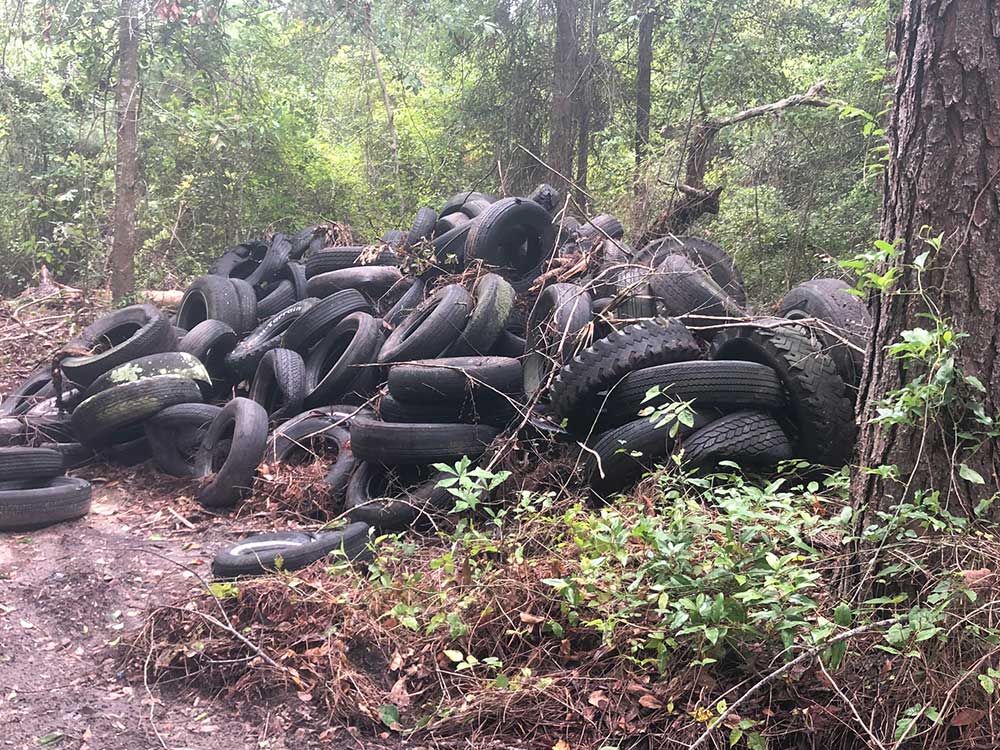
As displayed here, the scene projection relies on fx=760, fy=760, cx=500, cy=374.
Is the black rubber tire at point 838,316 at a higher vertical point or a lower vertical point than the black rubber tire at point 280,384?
higher

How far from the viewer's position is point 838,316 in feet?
17.6

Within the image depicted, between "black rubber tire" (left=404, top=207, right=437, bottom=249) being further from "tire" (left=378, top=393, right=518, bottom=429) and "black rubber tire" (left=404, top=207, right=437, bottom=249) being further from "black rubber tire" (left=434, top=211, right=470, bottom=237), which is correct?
"tire" (left=378, top=393, right=518, bottom=429)

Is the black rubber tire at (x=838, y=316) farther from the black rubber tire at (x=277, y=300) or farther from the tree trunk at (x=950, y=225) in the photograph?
the black rubber tire at (x=277, y=300)

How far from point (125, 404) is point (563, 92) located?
9.46 meters

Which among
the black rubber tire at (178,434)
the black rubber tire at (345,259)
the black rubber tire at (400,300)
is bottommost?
the black rubber tire at (178,434)

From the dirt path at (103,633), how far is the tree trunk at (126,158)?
5.47 metres

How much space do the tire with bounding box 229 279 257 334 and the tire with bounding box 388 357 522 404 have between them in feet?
10.9

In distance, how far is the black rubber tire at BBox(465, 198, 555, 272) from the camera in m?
7.45

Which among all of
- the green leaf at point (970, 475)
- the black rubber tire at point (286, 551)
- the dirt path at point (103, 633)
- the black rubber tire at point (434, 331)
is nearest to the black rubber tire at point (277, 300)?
the black rubber tire at point (434, 331)

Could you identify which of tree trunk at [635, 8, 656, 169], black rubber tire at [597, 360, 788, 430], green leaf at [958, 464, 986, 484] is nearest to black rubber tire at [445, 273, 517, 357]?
black rubber tire at [597, 360, 788, 430]

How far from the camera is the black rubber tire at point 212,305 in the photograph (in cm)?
823

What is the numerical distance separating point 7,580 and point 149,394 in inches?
83.9

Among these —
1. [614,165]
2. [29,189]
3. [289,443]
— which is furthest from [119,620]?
[29,189]

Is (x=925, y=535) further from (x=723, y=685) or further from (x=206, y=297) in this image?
(x=206, y=297)
